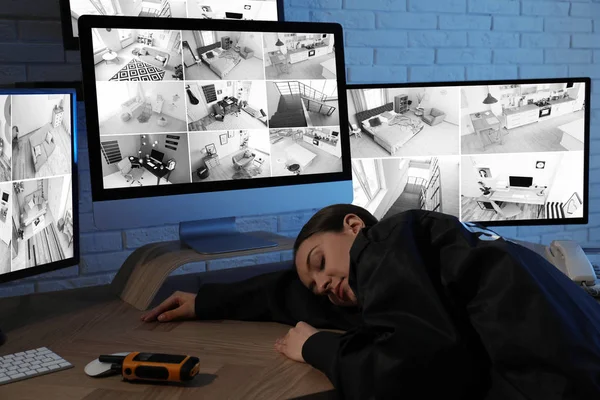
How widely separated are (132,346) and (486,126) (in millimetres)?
948

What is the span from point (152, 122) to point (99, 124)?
0.10 m

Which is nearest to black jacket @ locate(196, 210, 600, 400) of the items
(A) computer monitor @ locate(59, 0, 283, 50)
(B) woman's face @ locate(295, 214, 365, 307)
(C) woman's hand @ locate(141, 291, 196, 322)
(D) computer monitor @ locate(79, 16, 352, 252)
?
(B) woman's face @ locate(295, 214, 365, 307)

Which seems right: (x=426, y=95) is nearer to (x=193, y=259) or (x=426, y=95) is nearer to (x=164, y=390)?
(x=193, y=259)

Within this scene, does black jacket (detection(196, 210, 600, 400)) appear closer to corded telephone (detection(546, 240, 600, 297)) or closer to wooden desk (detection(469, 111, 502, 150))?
corded telephone (detection(546, 240, 600, 297))

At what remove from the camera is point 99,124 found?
1267mm

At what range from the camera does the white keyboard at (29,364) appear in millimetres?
906

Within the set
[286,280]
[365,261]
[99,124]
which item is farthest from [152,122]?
[365,261]

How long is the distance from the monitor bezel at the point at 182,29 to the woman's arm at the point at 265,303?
0.23m

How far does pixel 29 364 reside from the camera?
0.95m

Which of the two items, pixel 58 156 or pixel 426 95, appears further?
pixel 426 95

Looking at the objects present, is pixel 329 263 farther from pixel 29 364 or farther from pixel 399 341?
pixel 29 364

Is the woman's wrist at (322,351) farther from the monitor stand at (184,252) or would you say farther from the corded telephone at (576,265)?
the corded telephone at (576,265)

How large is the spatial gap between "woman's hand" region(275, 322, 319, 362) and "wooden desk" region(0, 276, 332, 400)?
11mm

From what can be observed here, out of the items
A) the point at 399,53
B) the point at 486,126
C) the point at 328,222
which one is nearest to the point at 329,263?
the point at 328,222
